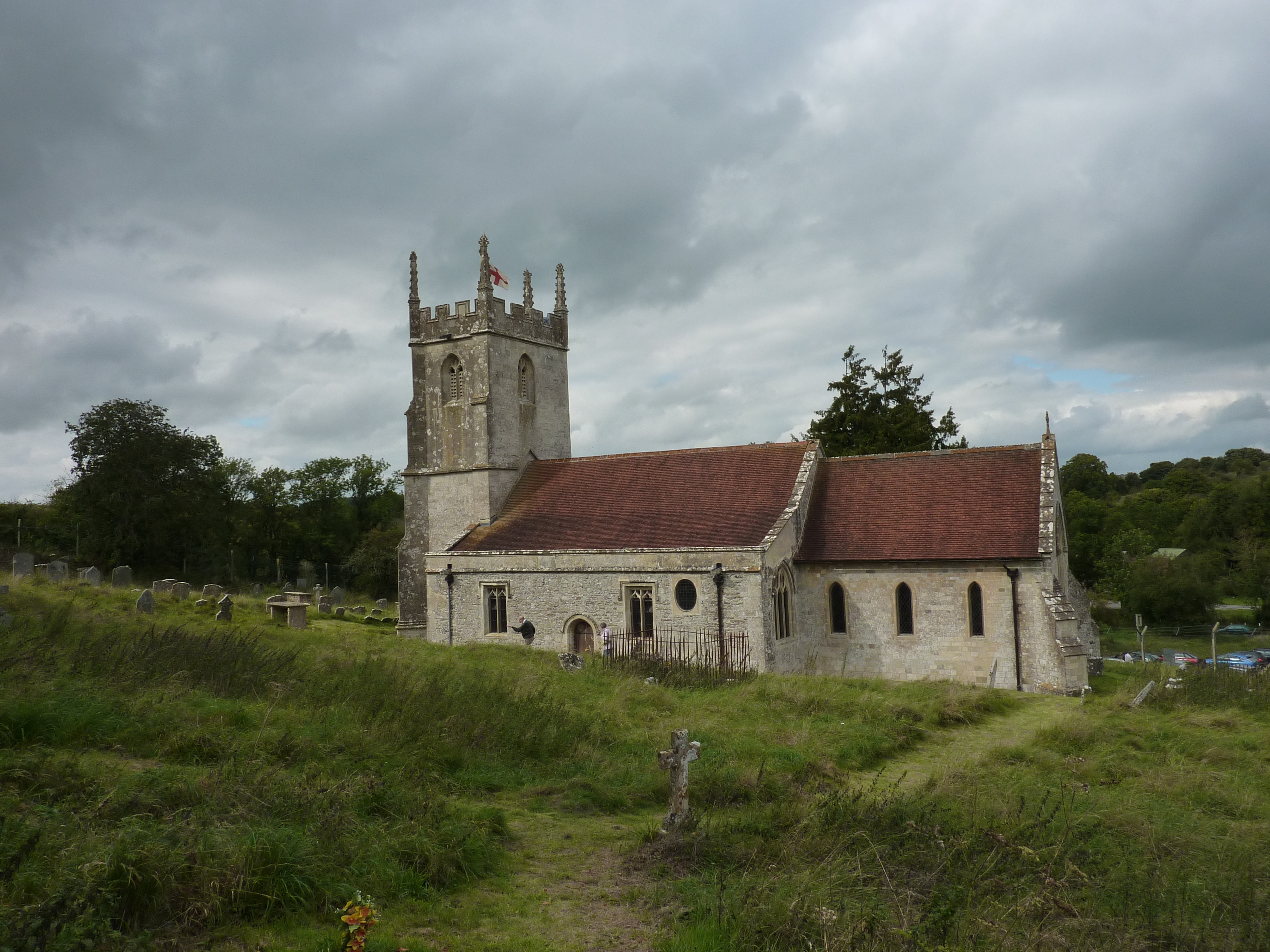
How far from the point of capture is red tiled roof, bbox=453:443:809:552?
82.7 ft

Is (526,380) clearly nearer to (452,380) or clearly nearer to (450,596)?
(452,380)

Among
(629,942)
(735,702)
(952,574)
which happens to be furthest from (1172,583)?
(629,942)

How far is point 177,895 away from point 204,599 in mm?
25416

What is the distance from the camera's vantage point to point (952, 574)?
23.0 m

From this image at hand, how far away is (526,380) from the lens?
1281 inches

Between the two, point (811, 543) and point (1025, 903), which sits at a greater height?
point (811, 543)

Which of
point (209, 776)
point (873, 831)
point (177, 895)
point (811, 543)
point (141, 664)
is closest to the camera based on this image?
point (177, 895)

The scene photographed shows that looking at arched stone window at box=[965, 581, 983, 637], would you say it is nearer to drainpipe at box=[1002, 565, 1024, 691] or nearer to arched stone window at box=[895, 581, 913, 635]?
drainpipe at box=[1002, 565, 1024, 691]

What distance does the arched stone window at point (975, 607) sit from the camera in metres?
22.8

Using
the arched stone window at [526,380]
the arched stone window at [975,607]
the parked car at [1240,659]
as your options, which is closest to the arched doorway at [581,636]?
the arched stone window at [526,380]

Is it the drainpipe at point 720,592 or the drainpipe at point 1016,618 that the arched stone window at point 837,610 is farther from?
the drainpipe at point 1016,618

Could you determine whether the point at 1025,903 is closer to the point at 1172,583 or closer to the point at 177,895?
the point at 177,895

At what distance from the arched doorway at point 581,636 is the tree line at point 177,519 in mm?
27591

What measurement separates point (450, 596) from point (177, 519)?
78.8 ft
